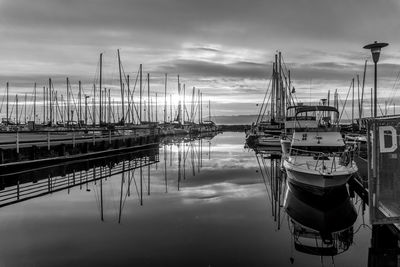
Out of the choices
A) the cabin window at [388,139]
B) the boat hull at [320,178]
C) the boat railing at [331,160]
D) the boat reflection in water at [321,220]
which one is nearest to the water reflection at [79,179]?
the boat reflection in water at [321,220]

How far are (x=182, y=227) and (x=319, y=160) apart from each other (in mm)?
8870

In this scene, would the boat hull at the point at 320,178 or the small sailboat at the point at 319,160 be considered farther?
the small sailboat at the point at 319,160

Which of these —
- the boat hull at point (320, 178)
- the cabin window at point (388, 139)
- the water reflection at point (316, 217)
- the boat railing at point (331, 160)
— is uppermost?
the cabin window at point (388, 139)

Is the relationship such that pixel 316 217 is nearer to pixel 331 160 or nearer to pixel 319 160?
pixel 319 160

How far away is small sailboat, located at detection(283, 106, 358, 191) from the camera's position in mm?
16047

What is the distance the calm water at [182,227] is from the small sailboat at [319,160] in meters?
0.99

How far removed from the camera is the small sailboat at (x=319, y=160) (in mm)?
16047

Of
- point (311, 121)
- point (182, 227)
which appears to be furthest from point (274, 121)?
point (182, 227)

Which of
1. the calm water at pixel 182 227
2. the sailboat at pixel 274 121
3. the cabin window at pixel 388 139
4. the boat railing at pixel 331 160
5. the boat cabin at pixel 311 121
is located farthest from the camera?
the sailboat at pixel 274 121

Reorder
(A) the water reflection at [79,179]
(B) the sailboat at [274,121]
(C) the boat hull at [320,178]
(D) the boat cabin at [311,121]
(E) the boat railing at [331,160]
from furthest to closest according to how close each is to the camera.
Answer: (B) the sailboat at [274,121] < (D) the boat cabin at [311,121] < (A) the water reflection at [79,179] < (E) the boat railing at [331,160] < (C) the boat hull at [320,178]

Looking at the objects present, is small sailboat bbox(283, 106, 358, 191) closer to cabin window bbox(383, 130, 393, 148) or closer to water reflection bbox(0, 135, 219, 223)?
cabin window bbox(383, 130, 393, 148)

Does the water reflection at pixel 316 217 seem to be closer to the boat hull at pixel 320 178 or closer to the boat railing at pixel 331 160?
the boat hull at pixel 320 178

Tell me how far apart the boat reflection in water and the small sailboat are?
76 centimetres

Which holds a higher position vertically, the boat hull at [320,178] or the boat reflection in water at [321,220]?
the boat hull at [320,178]
